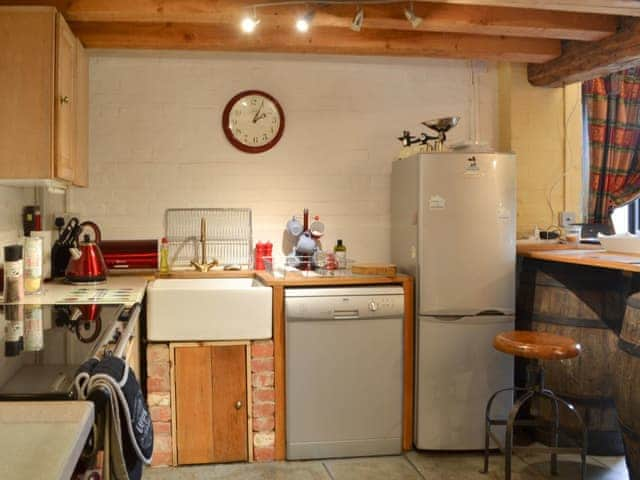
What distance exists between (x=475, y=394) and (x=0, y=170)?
2441 millimetres

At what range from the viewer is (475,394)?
3115 mm

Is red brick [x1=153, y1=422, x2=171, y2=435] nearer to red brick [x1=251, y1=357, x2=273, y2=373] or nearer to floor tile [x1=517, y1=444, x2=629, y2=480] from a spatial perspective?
red brick [x1=251, y1=357, x2=273, y2=373]

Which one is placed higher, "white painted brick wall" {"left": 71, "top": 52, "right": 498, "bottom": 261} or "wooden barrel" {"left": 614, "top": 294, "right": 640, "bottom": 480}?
"white painted brick wall" {"left": 71, "top": 52, "right": 498, "bottom": 261}

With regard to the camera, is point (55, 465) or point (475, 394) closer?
point (55, 465)

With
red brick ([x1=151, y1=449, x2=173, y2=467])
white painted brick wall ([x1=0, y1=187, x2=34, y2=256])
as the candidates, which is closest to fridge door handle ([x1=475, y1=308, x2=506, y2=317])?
red brick ([x1=151, y1=449, x2=173, y2=467])

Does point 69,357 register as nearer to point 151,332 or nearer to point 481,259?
point 151,332

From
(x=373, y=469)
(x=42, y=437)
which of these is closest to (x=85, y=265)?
(x=373, y=469)

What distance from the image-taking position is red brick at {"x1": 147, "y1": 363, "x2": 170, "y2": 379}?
294 cm

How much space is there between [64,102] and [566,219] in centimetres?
302

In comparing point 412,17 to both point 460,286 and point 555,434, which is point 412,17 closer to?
point 460,286

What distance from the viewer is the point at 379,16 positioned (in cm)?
292

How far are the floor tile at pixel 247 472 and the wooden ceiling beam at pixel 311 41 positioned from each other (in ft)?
7.19

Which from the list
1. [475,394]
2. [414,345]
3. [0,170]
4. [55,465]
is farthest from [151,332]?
[55,465]

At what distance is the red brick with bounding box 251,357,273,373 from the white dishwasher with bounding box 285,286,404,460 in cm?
9
